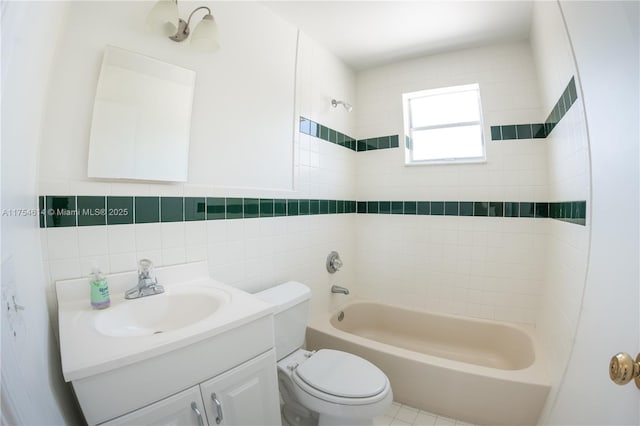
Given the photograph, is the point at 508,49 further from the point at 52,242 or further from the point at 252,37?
the point at 52,242

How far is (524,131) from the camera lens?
79.4 inches

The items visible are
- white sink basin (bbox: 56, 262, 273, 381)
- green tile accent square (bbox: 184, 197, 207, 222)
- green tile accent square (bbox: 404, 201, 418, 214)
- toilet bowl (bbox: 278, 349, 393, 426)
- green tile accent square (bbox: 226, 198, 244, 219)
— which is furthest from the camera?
green tile accent square (bbox: 404, 201, 418, 214)

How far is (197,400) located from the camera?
32.0 inches

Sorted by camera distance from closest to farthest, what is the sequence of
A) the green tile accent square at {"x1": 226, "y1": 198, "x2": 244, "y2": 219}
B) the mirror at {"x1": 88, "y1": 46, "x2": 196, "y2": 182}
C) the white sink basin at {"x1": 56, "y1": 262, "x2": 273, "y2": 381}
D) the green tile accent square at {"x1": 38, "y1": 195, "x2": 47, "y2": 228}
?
the white sink basin at {"x1": 56, "y1": 262, "x2": 273, "y2": 381} < the green tile accent square at {"x1": 38, "y1": 195, "x2": 47, "y2": 228} < the mirror at {"x1": 88, "y1": 46, "x2": 196, "y2": 182} < the green tile accent square at {"x1": 226, "y1": 198, "x2": 244, "y2": 219}

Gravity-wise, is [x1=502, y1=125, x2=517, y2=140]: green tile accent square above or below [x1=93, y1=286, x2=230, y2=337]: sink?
above

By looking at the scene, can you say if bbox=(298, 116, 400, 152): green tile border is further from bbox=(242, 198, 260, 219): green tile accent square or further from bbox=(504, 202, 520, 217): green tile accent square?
bbox=(504, 202, 520, 217): green tile accent square

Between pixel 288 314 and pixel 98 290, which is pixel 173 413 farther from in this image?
pixel 288 314

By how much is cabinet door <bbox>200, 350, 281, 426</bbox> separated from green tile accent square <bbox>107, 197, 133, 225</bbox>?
2.42ft

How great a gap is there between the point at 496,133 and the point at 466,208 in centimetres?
64

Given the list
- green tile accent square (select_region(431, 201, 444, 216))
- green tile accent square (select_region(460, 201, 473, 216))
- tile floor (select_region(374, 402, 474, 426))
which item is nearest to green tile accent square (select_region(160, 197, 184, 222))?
tile floor (select_region(374, 402, 474, 426))

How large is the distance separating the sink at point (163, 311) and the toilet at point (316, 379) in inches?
13.8

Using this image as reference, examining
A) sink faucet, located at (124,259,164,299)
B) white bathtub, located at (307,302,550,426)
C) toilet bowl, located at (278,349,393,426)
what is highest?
sink faucet, located at (124,259,164,299)

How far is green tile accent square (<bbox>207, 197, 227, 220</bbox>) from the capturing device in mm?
1363

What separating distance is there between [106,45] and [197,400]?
1374 mm
